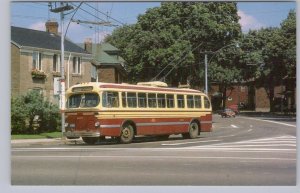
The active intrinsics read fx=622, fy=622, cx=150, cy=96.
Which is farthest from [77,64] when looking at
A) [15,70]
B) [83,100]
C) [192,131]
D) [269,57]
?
[269,57]

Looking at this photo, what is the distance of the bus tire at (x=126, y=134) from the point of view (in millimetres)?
4781

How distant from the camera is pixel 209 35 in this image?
4.91 m

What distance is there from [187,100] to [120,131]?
67 centimetres

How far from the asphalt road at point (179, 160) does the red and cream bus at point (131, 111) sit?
85mm

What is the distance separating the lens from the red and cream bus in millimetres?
4785

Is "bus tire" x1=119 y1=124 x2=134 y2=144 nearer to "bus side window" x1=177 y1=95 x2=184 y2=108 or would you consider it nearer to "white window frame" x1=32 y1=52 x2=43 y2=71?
"bus side window" x1=177 y1=95 x2=184 y2=108

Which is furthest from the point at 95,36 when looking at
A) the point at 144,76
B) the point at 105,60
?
the point at 144,76

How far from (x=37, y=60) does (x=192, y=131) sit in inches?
52.5

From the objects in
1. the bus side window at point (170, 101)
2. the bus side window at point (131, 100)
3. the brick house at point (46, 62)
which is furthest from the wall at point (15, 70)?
the bus side window at point (170, 101)

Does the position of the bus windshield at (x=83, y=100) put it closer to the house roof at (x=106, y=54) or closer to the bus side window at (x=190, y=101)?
the house roof at (x=106, y=54)

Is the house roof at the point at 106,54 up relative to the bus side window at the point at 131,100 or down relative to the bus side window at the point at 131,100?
up

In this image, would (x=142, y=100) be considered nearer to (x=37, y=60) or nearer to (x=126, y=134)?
(x=126, y=134)

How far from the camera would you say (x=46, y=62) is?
15.6ft

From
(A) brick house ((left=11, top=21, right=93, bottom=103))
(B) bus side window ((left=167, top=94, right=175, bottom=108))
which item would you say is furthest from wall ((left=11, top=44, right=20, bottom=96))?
(B) bus side window ((left=167, top=94, right=175, bottom=108))
